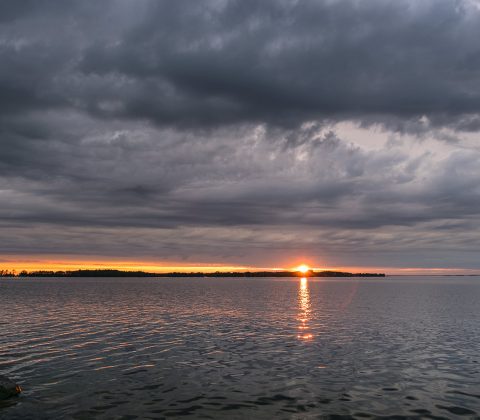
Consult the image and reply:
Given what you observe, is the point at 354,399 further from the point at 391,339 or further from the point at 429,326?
the point at 429,326

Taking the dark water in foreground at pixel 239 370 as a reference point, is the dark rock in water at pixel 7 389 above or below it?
above

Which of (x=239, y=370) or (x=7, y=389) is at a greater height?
(x=7, y=389)

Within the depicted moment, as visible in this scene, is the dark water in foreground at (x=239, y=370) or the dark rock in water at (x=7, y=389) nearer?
the dark water in foreground at (x=239, y=370)

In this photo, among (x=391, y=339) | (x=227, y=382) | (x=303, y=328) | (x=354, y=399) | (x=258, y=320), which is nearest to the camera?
(x=354, y=399)

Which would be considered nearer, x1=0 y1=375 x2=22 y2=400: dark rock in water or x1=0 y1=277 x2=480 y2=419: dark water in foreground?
x1=0 y1=277 x2=480 y2=419: dark water in foreground

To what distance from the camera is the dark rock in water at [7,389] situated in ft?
77.6

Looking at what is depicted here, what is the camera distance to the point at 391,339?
149 ft

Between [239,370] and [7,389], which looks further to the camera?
[239,370]

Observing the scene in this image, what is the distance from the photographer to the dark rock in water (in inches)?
931

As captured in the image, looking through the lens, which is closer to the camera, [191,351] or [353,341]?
[191,351]

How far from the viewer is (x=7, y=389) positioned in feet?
78.6

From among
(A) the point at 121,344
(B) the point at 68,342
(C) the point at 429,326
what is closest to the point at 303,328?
(C) the point at 429,326

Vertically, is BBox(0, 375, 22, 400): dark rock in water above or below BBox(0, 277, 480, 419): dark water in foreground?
above

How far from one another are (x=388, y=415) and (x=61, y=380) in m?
20.3
